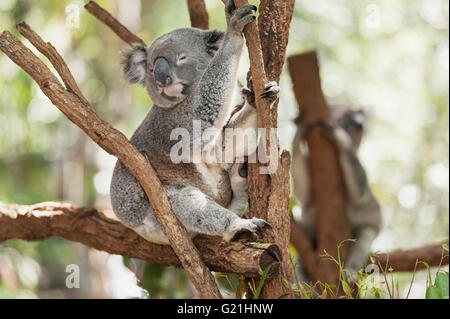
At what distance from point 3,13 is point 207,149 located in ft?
17.8

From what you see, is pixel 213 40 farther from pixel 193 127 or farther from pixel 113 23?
pixel 113 23

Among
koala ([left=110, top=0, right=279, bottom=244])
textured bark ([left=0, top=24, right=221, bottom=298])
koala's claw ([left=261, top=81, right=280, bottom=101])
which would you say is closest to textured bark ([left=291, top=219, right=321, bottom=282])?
koala ([left=110, top=0, right=279, bottom=244])

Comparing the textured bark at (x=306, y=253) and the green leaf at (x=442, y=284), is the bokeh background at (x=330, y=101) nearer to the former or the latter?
the textured bark at (x=306, y=253)

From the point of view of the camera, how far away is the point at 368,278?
2467 millimetres

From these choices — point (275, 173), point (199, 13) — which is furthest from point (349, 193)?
point (275, 173)

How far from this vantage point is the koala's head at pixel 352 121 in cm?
503

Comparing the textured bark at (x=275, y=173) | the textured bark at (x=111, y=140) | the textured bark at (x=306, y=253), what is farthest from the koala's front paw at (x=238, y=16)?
the textured bark at (x=306, y=253)

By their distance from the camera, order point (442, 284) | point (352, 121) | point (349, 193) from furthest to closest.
A: point (352, 121) → point (349, 193) → point (442, 284)

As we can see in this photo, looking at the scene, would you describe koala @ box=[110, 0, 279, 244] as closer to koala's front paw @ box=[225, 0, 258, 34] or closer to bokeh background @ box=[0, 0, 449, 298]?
koala's front paw @ box=[225, 0, 258, 34]

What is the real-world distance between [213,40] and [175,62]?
0.87 ft

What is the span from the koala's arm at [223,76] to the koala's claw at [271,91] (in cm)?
21

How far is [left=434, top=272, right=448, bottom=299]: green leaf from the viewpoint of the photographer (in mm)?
2195

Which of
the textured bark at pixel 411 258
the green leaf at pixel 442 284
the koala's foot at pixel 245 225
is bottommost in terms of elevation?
the green leaf at pixel 442 284

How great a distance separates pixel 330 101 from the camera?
8031mm
